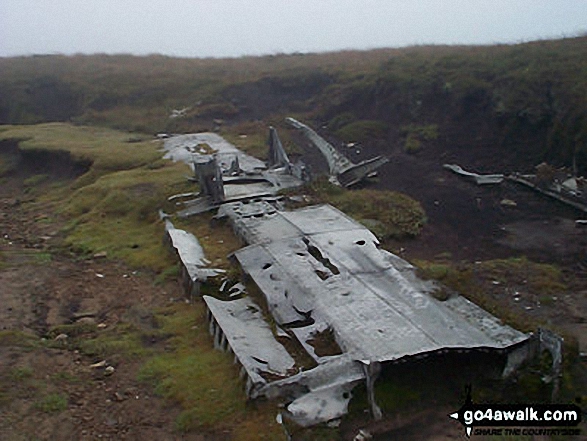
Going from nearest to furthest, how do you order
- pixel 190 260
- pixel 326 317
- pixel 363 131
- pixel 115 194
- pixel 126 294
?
pixel 326 317 < pixel 126 294 < pixel 190 260 < pixel 115 194 < pixel 363 131

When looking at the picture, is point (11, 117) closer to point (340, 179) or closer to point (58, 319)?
point (340, 179)

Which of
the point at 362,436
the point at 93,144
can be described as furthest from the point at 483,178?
the point at 93,144

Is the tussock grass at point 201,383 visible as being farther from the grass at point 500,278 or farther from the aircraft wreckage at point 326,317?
the grass at point 500,278

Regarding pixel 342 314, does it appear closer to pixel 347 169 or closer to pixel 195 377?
pixel 195 377

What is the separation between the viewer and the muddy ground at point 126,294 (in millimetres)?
7543

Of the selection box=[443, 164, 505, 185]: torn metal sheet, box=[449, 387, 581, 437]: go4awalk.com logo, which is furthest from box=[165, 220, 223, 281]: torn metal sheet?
box=[443, 164, 505, 185]: torn metal sheet

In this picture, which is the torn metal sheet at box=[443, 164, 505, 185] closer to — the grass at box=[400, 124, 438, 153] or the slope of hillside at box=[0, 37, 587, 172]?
the slope of hillside at box=[0, 37, 587, 172]

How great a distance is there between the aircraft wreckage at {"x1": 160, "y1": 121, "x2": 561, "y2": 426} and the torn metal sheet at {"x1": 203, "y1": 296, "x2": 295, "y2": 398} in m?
0.01

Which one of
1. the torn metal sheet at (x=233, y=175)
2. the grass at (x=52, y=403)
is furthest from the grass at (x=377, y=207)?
the grass at (x=52, y=403)

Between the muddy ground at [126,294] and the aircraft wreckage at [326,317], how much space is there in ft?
2.08

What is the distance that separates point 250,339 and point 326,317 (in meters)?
1.10

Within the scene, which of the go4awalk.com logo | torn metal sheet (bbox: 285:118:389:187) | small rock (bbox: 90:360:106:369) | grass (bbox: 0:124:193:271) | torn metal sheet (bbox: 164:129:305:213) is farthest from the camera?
torn metal sheet (bbox: 285:118:389:187)

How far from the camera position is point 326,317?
342 inches

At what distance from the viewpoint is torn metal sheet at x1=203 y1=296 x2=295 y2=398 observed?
7.93 meters
